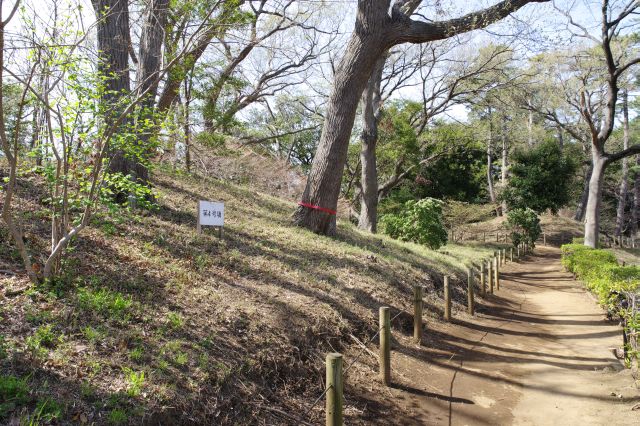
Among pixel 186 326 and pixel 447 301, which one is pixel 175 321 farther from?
pixel 447 301

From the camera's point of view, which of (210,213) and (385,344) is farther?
(210,213)

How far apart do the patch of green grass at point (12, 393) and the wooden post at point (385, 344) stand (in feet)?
10.6

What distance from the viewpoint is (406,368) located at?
18.8 ft

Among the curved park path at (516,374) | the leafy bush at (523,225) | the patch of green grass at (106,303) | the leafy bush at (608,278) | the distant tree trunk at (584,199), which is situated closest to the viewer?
the patch of green grass at (106,303)

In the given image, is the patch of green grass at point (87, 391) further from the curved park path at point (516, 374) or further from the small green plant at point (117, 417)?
the curved park path at point (516, 374)

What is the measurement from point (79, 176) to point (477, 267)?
12.3 metres

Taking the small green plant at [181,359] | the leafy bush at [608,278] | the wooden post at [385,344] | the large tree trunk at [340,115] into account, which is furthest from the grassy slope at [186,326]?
the leafy bush at [608,278]

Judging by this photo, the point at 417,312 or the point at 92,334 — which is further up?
the point at 92,334

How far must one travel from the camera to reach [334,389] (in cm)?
334

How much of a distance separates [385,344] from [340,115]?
5.76 metres

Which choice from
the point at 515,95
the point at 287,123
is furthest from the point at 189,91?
the point at 515,95

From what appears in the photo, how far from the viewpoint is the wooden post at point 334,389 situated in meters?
3.32

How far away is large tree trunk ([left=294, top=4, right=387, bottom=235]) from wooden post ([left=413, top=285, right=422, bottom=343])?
369cm

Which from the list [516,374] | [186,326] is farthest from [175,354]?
[516,374]
